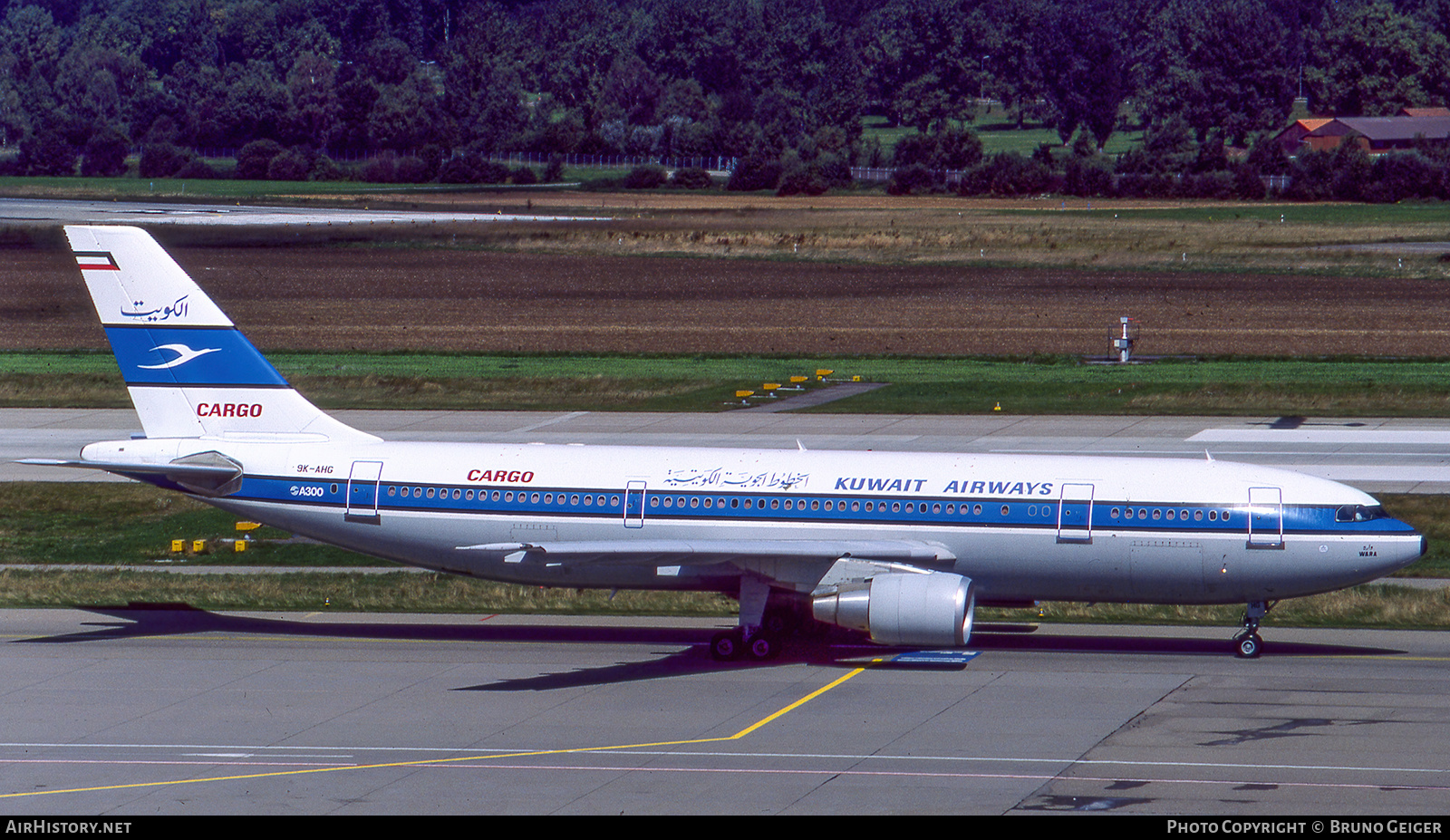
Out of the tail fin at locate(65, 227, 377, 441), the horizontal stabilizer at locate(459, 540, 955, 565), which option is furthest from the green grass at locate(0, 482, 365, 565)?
the horizontal stabilizer at locate(459, 540, 955, 565)

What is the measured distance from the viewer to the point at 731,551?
3020 cm

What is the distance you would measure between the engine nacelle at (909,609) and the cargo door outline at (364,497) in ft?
29.7

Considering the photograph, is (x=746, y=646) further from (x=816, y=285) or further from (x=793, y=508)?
(x=816, y=285)

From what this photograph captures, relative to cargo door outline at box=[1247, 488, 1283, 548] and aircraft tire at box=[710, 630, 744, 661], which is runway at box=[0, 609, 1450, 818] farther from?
cargo door outline at box=[1247, 488, 1283, 548]

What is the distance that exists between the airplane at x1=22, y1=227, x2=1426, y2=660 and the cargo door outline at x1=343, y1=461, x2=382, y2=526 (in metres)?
0.02

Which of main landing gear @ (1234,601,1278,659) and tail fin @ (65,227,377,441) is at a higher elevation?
tail fin @ (65,227,377,441)

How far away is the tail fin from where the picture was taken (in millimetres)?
34125

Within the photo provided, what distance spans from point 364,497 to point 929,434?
25.7 m

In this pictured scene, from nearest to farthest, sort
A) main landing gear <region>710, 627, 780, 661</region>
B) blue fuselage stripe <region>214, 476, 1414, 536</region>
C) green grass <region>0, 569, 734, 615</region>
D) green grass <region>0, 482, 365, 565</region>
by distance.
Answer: blue fuselage stripe <region>214, 476, 1414, 536</region> → main landing gear <region>710, 627, 780, 661</region> → green grass <region>0, 569, 734, 615</region> → green grass <region>0, 482, 365, 565</region>

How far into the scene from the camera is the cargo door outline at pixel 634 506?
31.7 metres

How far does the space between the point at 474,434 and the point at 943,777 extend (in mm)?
34308

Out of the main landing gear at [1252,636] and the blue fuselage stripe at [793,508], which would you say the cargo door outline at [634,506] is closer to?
the blue fuselage stripe at [793,508]

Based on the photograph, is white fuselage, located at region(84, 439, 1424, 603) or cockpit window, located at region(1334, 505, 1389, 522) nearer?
cockpit window, located at region(1334, 505, 1389, 522)

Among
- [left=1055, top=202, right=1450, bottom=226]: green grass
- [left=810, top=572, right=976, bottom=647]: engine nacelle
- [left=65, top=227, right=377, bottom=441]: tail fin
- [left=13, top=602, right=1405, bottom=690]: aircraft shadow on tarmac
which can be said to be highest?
[left=1055, top=202, right=1450, bottom=226]: green grass
